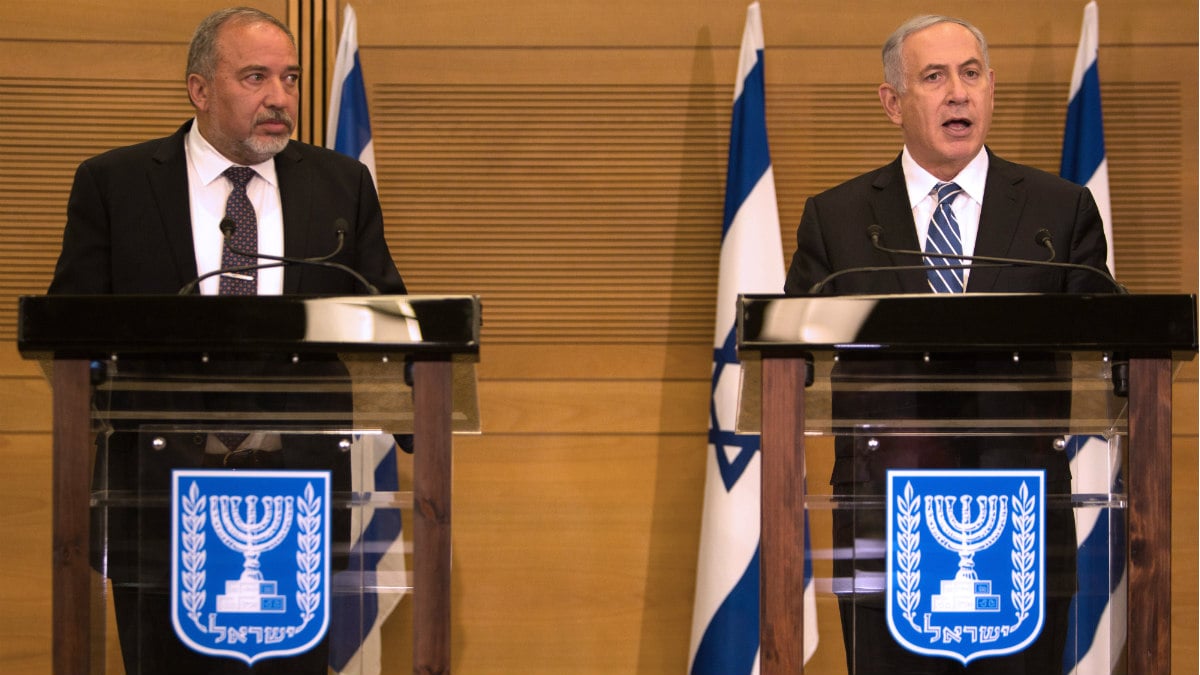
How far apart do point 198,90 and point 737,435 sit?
5.64 feet

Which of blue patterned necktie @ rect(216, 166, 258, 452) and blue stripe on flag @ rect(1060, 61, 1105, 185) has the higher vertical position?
blue stripe on flag @ rect(1060, 61, 1105, 185)

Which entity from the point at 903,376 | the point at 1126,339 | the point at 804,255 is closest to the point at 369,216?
the point at 804,255

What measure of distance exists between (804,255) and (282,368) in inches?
46.4

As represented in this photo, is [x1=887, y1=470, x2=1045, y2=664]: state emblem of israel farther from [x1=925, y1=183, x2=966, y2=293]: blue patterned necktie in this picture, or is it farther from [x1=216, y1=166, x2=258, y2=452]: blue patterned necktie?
[x1=216, y1=166, x2=258, y2=452]: blue patterned necktie

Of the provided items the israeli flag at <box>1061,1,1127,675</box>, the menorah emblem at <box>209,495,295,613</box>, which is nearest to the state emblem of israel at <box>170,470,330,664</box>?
the menorah emblem at <box>209,495,295,613</box>

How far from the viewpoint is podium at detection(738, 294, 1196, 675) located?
174 centimetres

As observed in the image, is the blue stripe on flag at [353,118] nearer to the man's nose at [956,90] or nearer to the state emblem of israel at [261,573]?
the man's nose at [956,90]

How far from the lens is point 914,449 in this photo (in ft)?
5.72

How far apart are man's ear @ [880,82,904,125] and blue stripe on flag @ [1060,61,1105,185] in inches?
47.9

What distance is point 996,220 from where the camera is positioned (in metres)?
2.45

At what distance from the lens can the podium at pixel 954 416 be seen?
1735 millimetres

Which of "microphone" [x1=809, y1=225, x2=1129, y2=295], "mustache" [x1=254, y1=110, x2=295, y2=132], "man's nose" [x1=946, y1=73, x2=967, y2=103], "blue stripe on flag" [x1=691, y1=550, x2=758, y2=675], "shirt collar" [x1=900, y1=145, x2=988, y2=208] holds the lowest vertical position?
"blue stripe on flag" [x1=691, y1=550, x2=758, y2=675]

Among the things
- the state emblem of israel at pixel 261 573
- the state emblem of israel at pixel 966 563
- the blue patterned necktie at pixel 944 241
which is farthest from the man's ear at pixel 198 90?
the state emblem of israel at pixel 966 563

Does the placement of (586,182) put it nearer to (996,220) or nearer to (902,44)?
(902,44)
